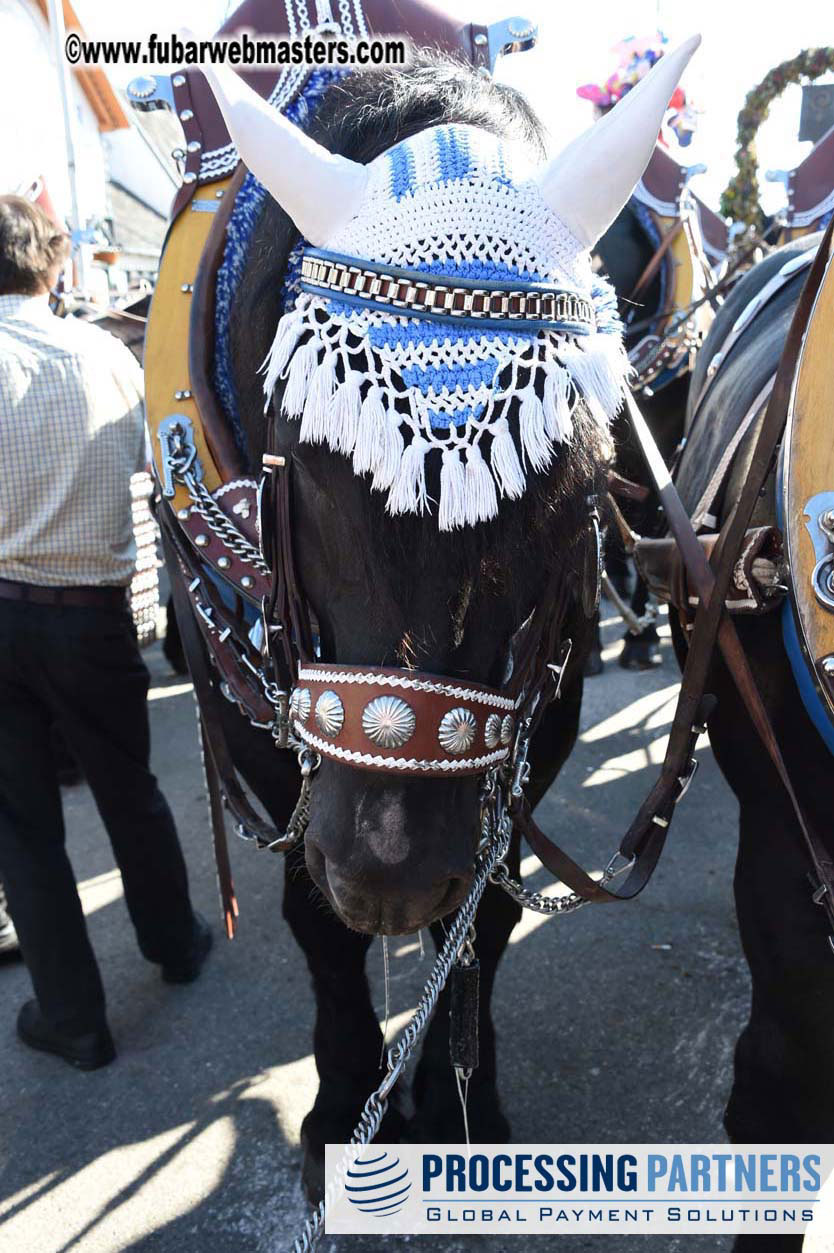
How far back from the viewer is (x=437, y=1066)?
229 centimetres

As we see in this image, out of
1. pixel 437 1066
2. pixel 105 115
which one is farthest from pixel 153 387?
pixel 105 115

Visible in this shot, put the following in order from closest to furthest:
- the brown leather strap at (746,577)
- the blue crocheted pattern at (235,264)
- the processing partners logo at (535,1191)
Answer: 1. the brown leather strap at (746,577)
2. the blue crocheted pattern at (235,264)
3. the processing partners logo at (535,1191)

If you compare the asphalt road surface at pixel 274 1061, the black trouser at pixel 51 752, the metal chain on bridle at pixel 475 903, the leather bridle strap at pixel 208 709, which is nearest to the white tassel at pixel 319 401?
the metal chain on bridle at pixel 475 903

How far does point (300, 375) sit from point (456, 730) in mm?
525

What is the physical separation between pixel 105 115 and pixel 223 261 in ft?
50.3

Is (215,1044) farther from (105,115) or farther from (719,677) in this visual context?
(105,115)

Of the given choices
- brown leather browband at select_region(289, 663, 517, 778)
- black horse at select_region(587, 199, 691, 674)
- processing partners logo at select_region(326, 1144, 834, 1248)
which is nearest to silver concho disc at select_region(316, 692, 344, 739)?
brown leather browband at select_region(289, 663, 517, 778)

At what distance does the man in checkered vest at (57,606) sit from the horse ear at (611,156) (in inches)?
59.0

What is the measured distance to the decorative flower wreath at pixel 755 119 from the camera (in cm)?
501

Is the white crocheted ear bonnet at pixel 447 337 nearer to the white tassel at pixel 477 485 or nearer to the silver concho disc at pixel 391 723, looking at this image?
the white tassel at pixel 477 485

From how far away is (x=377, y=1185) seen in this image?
2.14 m

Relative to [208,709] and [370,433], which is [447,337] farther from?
[208,709]

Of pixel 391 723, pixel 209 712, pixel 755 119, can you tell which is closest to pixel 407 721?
pixel 391 723

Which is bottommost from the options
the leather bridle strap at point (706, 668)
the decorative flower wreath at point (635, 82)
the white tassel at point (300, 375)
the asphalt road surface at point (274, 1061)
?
the asphalt road surface at point (274, 1061)
